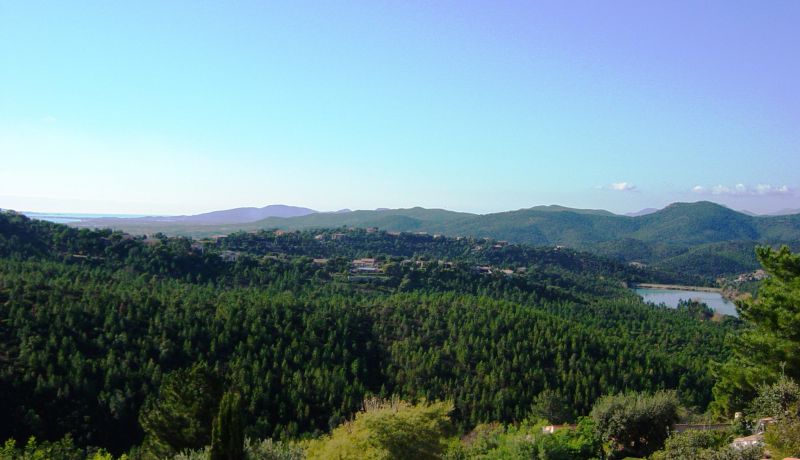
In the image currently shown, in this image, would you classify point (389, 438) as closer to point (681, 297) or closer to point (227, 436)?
point (227, 436)

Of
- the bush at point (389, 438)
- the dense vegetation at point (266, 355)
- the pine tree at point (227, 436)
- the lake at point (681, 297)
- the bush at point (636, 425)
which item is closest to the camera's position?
the pine tree at point (227, 436)

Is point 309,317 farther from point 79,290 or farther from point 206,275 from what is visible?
point 206,275

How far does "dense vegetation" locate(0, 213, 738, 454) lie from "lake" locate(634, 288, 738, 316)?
5429 centimetres

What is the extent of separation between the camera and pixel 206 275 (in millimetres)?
74438

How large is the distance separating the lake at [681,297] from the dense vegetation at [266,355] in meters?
54.3

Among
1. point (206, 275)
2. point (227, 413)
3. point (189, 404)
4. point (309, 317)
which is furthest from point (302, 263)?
point (227, 413)

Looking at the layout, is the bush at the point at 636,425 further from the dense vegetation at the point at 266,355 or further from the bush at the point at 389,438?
the dense vegetation at the point at 266,355

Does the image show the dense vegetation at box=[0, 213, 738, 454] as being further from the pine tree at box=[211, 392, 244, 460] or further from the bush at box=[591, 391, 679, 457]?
the bush at box=[591, 391, 679, 457]

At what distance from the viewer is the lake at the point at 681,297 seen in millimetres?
121250

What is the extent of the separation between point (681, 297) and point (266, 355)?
401 feet

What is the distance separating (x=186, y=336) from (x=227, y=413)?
28295 millimetres

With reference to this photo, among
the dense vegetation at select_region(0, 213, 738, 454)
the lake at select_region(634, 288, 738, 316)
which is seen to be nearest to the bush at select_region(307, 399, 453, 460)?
the dense vegetation at select_region(0, 213, 738, 454)

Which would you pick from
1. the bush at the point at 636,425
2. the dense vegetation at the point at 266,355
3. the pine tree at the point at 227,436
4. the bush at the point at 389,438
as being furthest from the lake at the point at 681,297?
the pine tree at the point at 227,436

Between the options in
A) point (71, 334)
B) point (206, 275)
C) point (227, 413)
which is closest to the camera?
point (227, 413)
